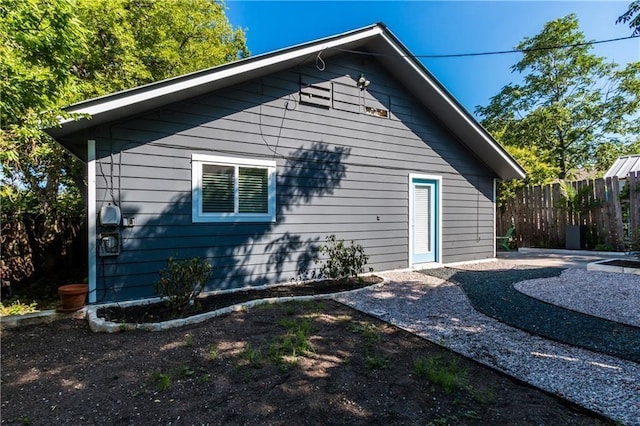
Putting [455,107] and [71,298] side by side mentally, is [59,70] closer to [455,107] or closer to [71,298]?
[71,298]

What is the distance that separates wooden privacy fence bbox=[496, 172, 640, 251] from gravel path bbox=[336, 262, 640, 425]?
663cm

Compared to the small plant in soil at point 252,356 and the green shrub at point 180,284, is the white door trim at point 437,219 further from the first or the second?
the small plant in soil at point 252,356

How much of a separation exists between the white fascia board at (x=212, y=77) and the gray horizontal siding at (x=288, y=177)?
0.49 m

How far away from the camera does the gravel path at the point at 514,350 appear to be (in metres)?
2.44

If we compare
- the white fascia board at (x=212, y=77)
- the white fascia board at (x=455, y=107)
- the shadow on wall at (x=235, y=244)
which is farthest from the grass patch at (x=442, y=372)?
the white fascia board at (x=455, y=107)

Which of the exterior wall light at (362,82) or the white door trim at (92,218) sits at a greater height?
the exterior wall light at (362,82)

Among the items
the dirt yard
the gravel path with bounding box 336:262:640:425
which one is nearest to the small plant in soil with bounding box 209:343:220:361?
the dirt yard

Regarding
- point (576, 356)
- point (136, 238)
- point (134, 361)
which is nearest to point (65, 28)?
point (136, 238)

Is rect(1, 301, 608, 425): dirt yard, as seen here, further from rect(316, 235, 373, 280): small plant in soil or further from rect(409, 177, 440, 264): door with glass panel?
rect(409, 177, 440, 264): door with glass panel

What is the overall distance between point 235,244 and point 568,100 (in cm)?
2191

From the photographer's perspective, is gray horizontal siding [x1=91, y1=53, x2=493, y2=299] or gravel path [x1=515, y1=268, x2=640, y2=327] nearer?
gravel path [x1=515, y1=268, x2=640, y2=327]

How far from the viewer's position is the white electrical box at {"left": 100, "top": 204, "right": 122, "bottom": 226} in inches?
178

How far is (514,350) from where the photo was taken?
3271 mm

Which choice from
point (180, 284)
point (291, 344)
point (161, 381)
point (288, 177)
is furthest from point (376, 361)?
point (288, 177)
